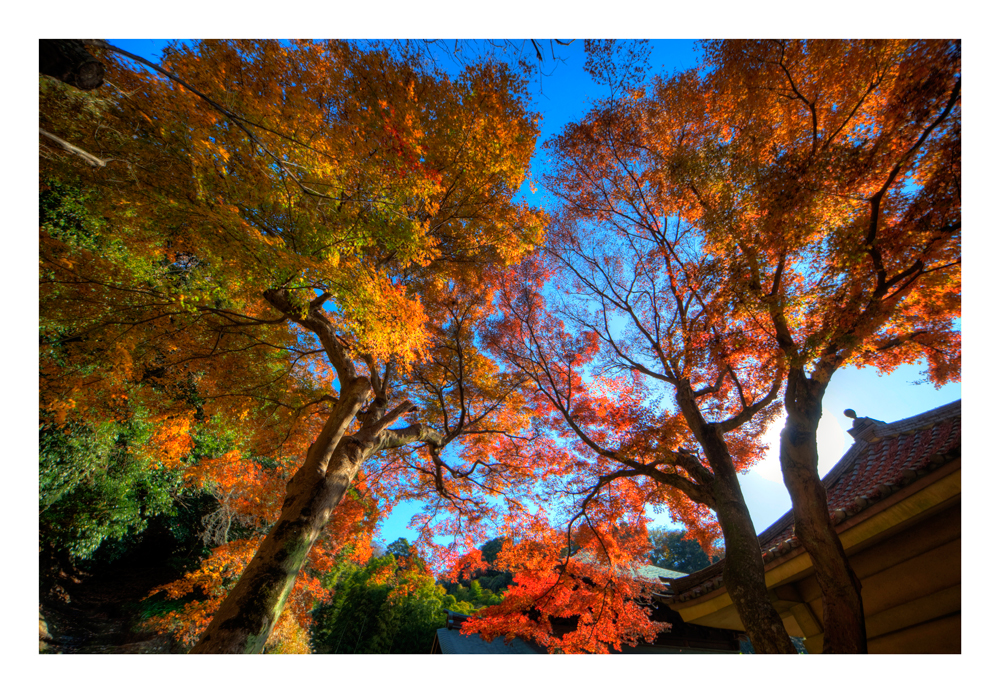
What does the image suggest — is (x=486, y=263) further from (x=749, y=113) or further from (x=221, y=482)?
(x=221, y=482)

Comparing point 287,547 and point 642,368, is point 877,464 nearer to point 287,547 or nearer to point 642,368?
point 642,368

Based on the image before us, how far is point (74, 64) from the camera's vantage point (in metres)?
1.60

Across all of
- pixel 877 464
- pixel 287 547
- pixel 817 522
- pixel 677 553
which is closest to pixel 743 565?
pixel 817 522

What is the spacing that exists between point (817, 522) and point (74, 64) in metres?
4.92

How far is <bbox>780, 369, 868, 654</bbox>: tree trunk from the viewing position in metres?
1.94

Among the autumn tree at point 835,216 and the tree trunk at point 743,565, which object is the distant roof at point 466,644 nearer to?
the tree trunk at point 743,565

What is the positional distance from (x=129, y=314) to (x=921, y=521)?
6.39 metres

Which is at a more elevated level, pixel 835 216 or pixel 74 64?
pixel 74 64

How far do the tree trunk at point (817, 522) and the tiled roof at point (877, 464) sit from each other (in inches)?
5.3

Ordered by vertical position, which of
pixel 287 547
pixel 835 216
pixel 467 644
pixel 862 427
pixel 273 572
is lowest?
pixel 467 644

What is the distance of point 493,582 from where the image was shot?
788cm
